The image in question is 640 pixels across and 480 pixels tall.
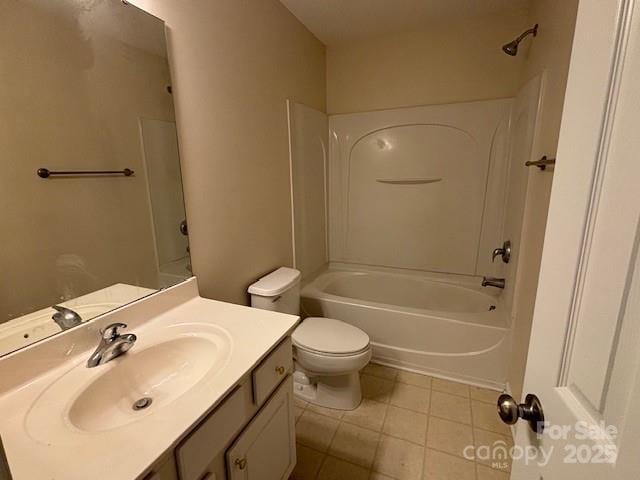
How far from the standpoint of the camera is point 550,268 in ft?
1.74

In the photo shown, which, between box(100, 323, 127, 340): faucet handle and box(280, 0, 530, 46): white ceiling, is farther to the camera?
box(280, 0, 530, 46): white ceiling

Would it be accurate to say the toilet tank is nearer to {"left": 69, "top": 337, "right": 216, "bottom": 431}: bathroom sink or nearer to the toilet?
the toilet

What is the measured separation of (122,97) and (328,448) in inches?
70.6

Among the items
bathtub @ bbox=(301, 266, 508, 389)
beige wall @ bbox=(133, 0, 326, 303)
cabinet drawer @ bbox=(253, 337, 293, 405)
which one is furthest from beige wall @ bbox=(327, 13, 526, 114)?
cabinet drawer @ bbox=(253, 337, 293, 405)

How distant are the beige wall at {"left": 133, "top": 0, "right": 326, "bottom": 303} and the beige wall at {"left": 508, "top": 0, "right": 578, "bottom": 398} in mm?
1427

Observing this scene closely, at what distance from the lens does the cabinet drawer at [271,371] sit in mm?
938

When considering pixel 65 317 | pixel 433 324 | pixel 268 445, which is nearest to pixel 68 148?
pixel 65 317

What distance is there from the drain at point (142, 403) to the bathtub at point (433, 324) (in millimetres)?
1433

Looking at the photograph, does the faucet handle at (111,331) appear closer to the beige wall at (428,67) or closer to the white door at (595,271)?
the white door at (595,271)

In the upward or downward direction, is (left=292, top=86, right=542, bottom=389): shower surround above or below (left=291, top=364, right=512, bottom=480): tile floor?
above

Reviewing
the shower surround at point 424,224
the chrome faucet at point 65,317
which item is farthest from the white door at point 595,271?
the shower surround at point 424,224

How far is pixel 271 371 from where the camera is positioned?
3.32ft

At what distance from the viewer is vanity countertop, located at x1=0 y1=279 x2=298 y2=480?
58cm

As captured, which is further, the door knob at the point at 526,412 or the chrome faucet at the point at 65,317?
the chrome faucet at the point at 65,317
